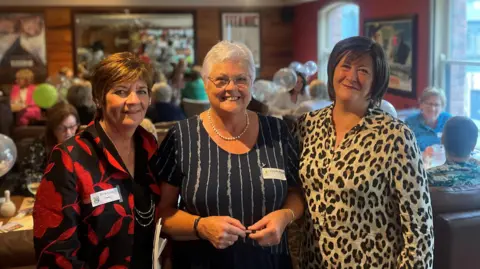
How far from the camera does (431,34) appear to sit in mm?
5828

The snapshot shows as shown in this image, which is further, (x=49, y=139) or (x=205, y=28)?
(x=205, y=28)

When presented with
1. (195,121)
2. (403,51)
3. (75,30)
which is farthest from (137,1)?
(195,121)

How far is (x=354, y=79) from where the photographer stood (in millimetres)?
1699

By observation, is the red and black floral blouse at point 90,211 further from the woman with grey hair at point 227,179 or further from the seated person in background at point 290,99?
the seated person in background at point 290,99

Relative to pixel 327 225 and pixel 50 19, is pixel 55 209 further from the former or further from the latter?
pixel 50 19

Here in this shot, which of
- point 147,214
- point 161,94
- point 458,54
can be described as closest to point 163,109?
point 161,94

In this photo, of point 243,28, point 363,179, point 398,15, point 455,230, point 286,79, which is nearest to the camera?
point 363,179

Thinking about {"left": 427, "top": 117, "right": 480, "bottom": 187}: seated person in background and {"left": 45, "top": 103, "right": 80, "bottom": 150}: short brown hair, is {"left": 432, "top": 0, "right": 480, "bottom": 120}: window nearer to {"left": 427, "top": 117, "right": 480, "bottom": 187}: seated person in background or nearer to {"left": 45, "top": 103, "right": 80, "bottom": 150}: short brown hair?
{"left": 427, "top": 117, "right": 480, "bottom": 187}: seated person in background

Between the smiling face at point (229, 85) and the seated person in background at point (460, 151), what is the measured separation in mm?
1322

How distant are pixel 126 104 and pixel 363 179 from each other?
778mm

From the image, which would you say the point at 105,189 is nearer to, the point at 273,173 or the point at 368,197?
the point at 273,173

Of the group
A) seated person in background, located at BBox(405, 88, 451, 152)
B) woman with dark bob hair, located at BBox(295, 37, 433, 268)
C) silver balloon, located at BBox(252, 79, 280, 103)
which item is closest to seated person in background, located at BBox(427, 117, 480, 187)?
woman with dark bob hair, located at BBox(295, 37, 433, 268)

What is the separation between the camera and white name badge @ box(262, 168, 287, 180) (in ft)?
5.66

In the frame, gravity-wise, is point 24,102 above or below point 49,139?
above
